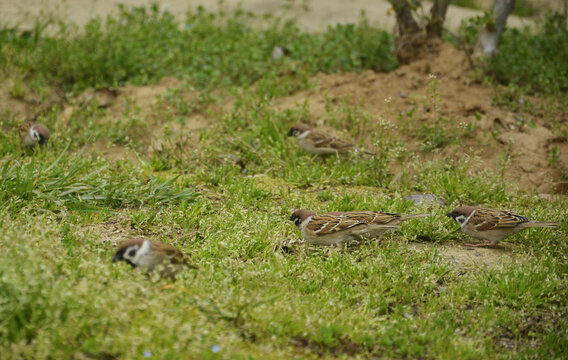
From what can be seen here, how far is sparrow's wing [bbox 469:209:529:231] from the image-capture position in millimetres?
5895

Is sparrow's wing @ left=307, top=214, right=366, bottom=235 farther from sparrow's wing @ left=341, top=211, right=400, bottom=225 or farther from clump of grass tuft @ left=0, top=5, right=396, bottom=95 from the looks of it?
clump of grass tuft @ left=0, top=5, right=396, bottom=95

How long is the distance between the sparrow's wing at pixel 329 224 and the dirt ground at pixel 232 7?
678cm

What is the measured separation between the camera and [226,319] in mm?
4328

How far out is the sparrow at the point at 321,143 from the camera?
8039 millimetres

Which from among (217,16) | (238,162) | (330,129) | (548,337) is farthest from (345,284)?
(217,16)

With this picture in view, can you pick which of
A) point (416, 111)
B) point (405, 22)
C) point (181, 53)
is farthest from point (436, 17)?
point (181, 53)

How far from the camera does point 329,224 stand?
229 inches

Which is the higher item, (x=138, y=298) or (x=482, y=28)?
(x=482, y=28)

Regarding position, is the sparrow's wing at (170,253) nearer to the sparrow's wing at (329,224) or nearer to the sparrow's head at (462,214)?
the sparrow's wing at (329,224)

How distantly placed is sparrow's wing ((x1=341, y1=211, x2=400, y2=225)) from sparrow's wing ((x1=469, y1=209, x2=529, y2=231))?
794mm

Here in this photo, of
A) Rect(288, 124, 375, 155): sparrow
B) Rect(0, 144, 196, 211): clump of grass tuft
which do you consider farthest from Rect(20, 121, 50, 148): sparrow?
Rect(288, 124, 375, 155): sparrow

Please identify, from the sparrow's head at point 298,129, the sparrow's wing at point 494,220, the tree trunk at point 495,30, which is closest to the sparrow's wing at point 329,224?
the sparrow's wing at point 494,220

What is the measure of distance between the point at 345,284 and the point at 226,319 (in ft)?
4.49

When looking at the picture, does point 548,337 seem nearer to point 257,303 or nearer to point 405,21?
point 257,303
